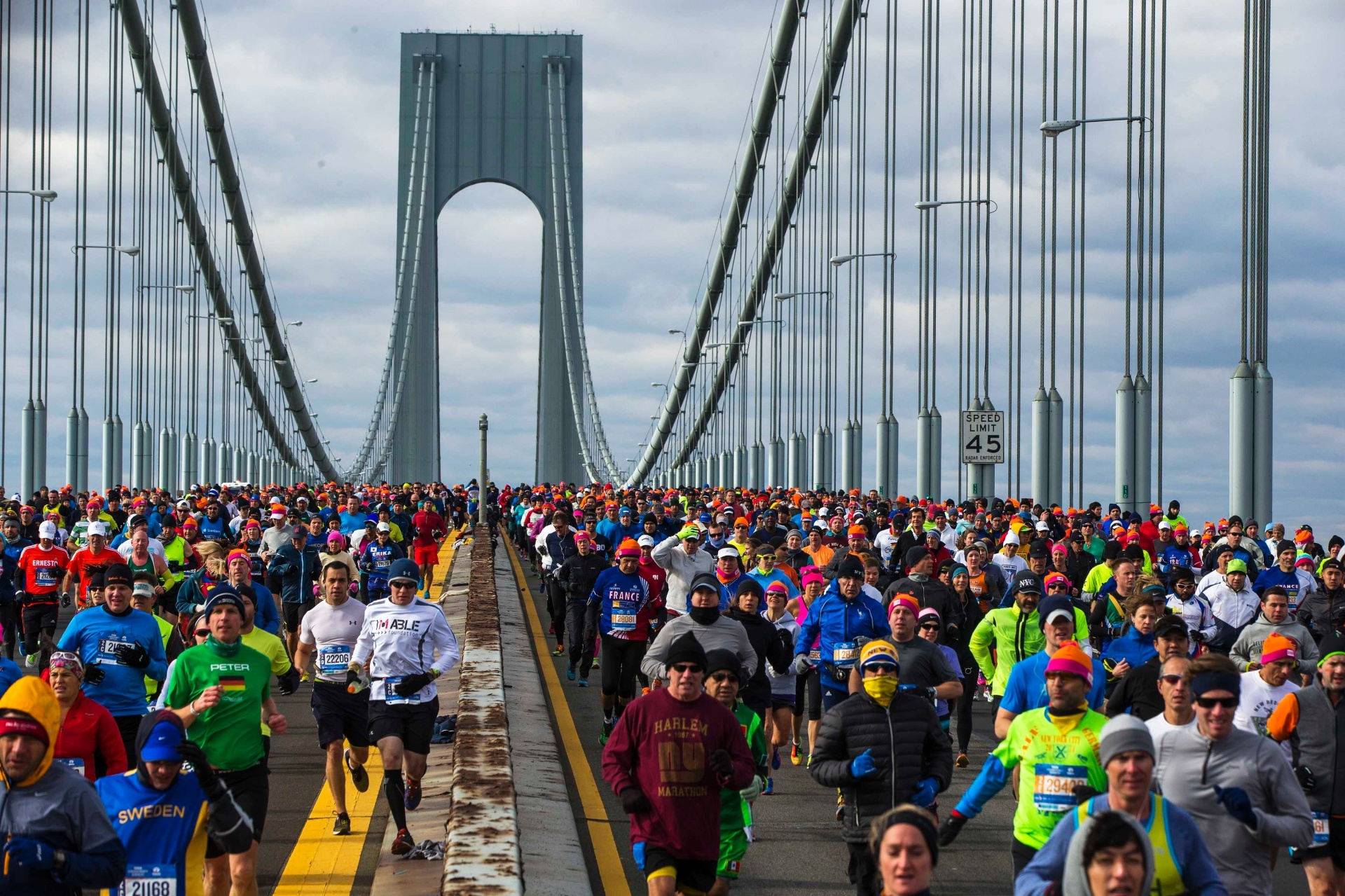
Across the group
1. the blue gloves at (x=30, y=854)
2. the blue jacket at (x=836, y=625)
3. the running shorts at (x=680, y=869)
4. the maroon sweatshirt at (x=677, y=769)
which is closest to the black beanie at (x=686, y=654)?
the maroon sweatshirt at (x=677, y=769)

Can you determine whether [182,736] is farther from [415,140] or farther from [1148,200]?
[415,140]

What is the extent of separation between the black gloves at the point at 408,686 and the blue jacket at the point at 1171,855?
4.55m

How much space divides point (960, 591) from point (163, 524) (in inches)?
290

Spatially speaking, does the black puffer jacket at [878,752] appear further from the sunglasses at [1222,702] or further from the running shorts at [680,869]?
the sunglasses at [1222,702]

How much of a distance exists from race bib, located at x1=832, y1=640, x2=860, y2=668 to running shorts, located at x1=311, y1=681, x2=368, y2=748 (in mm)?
2778

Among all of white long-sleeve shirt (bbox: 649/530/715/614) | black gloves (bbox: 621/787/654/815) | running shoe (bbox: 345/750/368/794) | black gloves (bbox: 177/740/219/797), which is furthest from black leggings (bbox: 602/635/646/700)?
black gloves (bbox: 177/740/219/797)

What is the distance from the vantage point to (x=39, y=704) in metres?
5.57

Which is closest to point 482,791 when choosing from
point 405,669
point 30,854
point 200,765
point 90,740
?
point 405,669

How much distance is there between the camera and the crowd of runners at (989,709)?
5348 mm

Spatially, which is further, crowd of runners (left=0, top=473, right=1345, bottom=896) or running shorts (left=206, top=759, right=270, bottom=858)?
running shorts (left=206, top=759, right=270, bottom=858)

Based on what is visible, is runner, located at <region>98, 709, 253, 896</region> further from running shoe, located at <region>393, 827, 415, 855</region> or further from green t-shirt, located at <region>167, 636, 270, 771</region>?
running shoe, located at <region>393, 827, 415, 855</region>

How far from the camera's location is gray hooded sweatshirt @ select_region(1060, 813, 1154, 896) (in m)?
4.46

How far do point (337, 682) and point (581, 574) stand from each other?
6356mm

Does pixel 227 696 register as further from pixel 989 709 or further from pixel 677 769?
pixel 989 709
